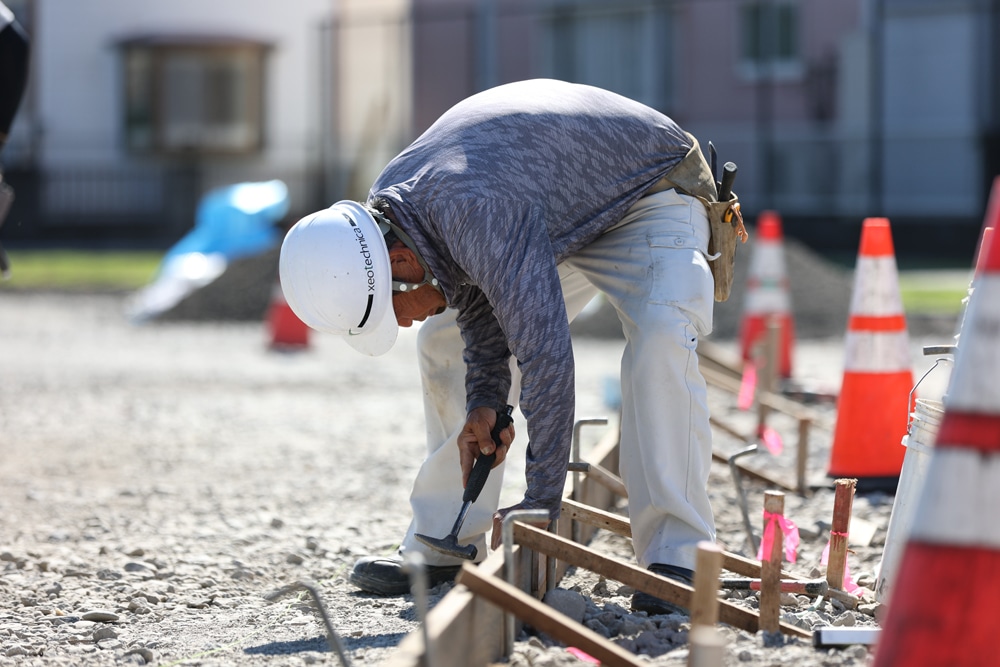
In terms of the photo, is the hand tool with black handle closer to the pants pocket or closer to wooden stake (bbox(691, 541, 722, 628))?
the pants pocket

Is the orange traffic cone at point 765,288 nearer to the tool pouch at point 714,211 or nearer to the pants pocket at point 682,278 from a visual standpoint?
the tool pouch at point 714,211

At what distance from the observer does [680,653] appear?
313cm

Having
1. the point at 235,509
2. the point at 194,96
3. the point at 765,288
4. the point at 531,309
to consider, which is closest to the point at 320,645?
the point at 531,309

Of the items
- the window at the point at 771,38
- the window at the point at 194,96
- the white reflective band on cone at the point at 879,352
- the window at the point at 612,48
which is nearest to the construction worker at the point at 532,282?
the white reflective band on cone at the point at 879,352

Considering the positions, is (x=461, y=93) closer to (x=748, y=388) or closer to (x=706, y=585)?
(x=748, y=388)

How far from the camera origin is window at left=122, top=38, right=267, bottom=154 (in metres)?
28.8

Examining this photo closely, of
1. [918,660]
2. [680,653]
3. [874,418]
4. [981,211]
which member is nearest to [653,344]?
[680,653]

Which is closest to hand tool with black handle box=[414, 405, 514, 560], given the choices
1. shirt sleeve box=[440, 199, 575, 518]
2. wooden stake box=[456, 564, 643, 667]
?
shirt sleeve box=[440, 199, 575, 518]

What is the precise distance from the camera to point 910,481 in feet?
12.3

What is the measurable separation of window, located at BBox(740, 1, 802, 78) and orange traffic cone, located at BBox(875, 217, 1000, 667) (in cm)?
2140

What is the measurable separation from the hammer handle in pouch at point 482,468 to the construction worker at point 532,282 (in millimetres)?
27

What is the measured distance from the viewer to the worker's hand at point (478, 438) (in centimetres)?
384

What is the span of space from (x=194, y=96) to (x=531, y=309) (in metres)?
27.6

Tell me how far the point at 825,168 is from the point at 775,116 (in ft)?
5.70
